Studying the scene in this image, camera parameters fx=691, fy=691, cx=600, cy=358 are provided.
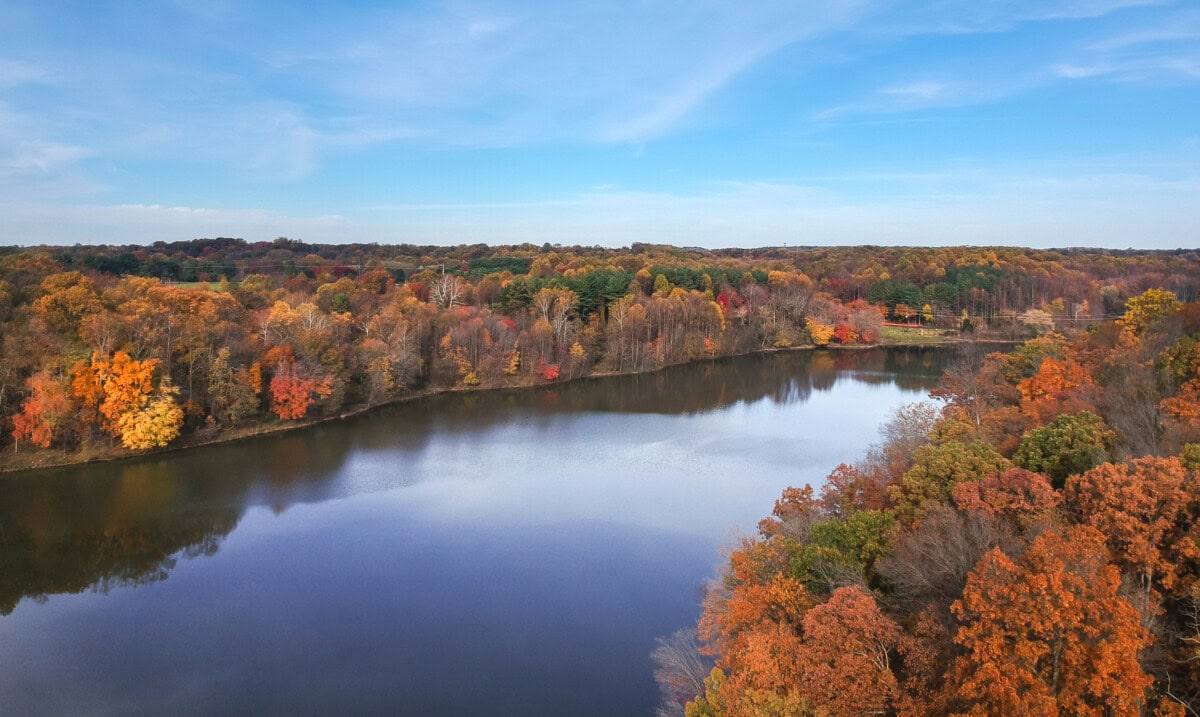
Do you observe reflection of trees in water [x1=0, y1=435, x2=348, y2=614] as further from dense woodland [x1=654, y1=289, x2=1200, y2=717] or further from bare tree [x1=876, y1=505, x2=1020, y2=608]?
bare tree [x1=876, y1=505, x2=1020, y2=608]

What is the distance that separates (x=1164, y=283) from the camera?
49.2 metres

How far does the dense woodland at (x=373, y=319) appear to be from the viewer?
20281 millimetres

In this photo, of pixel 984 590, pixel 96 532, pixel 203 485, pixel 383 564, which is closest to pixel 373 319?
pixel 203 485


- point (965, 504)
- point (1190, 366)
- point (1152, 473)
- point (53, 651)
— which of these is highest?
point (1190, 366)

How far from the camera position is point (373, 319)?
3194 cm

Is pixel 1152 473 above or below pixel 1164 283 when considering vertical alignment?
below

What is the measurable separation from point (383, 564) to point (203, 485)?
7.74 metres

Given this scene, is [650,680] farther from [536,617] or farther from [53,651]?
[53,651]

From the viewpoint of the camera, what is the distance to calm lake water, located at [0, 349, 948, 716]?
403 inches

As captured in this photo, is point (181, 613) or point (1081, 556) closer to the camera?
point (1081, 556)

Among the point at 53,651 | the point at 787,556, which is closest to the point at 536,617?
the point at 787,556

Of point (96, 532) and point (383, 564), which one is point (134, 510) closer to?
point (96, 532)

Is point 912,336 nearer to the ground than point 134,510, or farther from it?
farther from it

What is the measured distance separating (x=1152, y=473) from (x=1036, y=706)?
179 inches
